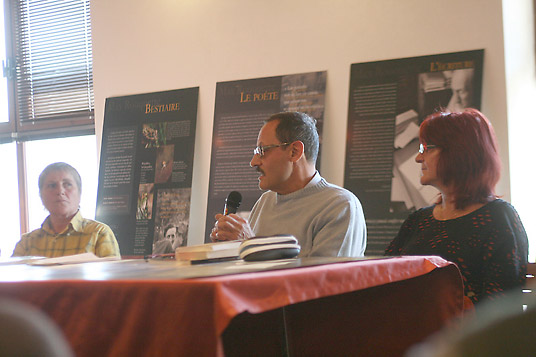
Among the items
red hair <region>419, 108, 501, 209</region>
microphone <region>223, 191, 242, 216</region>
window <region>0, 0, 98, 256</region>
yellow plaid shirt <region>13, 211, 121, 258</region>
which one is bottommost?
yellow plaid shirt <region>13, 211, 121, 258</region>

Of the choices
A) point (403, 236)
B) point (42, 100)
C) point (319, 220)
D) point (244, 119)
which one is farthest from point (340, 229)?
point (42, 100)

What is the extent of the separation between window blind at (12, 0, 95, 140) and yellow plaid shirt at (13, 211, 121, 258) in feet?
6.18

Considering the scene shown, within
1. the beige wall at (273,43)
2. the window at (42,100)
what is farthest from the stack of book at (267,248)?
the window at (42,100)

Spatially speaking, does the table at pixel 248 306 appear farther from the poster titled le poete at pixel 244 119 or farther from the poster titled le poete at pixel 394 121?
the poster titled le poete at pixel 244 119

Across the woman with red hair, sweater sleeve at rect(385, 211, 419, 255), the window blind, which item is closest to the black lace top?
the woman with red hair

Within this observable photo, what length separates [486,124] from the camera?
263 centimetres

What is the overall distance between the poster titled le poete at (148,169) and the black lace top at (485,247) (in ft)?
8.71

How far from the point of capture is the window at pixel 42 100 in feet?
18.8

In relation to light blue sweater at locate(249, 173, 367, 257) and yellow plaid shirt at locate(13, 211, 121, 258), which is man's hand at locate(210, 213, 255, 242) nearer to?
light blue sweater at locate(249, 173, 367, 257)

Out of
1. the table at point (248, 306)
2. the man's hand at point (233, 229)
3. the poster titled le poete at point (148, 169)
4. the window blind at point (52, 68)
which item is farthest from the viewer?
the window blind at point (52, 68)

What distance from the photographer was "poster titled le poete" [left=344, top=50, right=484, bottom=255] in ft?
12.7

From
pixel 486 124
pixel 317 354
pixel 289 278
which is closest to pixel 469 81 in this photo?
pixel 486 124

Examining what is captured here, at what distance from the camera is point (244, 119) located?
15.4ft

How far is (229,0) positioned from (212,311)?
414 cm
